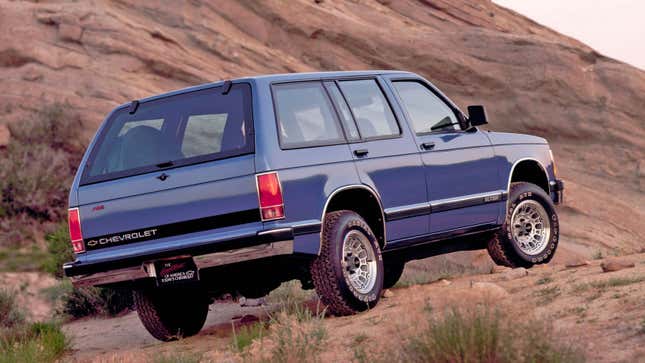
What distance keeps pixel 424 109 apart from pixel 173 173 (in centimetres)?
271

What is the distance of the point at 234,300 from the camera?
42.5 ft

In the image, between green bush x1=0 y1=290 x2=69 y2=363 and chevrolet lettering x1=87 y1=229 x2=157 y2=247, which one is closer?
green bush x1=0 y1=290 x2=69 y2=363

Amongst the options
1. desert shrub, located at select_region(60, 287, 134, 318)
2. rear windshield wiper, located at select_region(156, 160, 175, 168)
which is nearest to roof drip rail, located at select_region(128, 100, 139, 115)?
rear windshield wiper, located at select_region(156, 160, 175, 168)

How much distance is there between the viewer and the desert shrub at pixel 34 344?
750cm

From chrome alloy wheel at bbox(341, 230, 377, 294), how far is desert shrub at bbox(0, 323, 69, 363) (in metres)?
2.34

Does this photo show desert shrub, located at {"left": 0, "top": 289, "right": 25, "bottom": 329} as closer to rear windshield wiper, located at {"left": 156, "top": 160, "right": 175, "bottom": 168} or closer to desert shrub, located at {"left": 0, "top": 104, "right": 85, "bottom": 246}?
rear windshield wiper, located at {"left": 156, "top": 160, "right": 175, "bottom": 168}

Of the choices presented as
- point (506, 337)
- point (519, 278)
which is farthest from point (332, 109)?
point (506, 337)

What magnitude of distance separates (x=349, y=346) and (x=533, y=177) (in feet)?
15.2

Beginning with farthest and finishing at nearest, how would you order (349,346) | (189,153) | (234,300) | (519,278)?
(234,300) → (519,278) → (189,153) → (349,346)

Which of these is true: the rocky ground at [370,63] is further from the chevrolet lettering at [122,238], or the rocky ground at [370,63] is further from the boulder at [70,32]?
the chevrolet lettering at [122,238]

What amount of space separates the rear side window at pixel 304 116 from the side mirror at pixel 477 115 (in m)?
1.71

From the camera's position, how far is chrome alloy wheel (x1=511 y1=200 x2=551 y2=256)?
1027 centimetres

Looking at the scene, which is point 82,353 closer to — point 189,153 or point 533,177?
point 189,153

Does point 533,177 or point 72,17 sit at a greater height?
point 72,17
